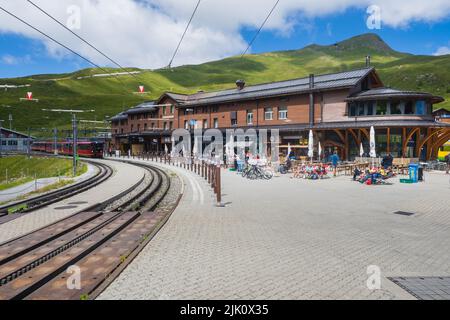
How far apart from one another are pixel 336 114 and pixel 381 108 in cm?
423

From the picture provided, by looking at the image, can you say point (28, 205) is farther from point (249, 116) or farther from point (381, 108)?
point (249, 116)

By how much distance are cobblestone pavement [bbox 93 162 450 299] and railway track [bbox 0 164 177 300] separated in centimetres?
52

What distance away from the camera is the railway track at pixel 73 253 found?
5.30m

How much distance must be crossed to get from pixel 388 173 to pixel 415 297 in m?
16.7

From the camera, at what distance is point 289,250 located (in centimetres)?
711

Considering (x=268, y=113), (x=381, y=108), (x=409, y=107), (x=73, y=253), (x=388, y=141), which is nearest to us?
(x=73, y=253)

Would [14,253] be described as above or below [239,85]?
below

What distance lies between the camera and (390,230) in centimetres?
880

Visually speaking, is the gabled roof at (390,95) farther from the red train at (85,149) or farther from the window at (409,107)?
the red train at (85,149)

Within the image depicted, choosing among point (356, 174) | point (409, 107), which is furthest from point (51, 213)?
point (409, 107)

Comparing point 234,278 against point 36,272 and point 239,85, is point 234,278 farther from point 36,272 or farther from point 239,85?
point 239,85

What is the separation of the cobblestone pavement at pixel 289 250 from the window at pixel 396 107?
1676cm

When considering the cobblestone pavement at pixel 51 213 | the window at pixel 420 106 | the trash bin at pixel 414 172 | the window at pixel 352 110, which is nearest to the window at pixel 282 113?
the window at pixel 352 110
